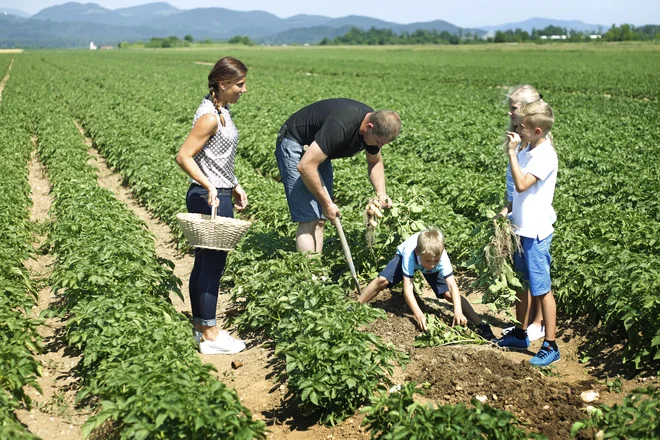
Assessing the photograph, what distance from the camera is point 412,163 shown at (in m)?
10.3

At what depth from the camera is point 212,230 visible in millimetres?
4699

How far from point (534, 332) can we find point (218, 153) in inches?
109

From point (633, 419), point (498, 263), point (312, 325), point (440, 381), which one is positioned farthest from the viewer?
point (498, 263)

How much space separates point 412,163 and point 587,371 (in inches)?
231

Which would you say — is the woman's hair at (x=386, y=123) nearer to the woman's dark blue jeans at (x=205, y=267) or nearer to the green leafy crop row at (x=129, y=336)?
the woman's dark blue jeans at (x=205, y=267)

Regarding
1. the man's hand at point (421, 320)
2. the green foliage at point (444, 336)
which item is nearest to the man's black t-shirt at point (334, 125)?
the man's hand at point (421, 320)

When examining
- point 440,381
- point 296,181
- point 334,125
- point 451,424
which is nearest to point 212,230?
point 296,181

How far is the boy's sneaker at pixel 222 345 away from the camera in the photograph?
5.11 m

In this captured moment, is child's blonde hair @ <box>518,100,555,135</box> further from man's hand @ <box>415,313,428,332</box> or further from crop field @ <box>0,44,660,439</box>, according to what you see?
man's hand @ <box>415,313,428,332</box>

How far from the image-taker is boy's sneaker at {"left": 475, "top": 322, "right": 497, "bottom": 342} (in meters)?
5.25

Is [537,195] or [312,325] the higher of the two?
[537,195]

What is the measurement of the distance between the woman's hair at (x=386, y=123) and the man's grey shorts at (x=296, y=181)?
31.5 inches

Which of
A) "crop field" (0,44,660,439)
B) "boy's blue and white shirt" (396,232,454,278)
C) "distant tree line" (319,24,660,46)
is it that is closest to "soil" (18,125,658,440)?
"crop field" (0,44,660,439)

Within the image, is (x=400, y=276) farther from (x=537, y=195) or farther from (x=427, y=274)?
(x=537, y=195)
